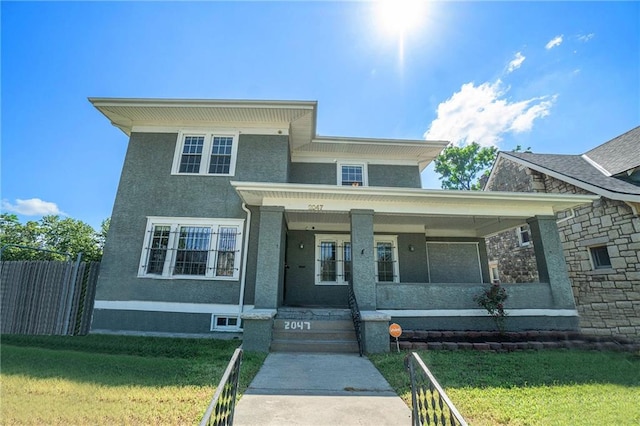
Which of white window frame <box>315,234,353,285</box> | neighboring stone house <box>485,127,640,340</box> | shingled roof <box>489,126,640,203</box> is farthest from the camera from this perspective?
white window frame <box>315,234,353,285</box>

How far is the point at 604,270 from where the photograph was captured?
9.23m

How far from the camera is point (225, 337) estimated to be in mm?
7352

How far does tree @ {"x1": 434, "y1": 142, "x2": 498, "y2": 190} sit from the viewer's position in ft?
84.4

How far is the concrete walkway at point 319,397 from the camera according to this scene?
2.97 metres

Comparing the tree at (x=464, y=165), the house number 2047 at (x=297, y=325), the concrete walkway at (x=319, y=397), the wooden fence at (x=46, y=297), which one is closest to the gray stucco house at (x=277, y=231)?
the house number 2047 at (x=297, y=325)

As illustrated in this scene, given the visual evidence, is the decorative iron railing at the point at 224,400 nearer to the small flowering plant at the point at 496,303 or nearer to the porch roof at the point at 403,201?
the porch roof at the point at 403,201

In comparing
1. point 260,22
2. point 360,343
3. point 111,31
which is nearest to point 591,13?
point 260,22

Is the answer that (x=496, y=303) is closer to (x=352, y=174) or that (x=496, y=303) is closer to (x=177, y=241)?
(x=352, y=174)

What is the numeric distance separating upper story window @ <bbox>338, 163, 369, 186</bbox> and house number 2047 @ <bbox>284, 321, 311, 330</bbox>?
556 cm

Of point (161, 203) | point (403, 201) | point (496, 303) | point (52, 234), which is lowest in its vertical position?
point (496, 303)

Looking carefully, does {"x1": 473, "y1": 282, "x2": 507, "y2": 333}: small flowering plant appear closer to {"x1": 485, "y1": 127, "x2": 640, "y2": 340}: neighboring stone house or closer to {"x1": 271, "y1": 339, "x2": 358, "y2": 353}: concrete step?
{"x1": 271, "y1": 339, "x2": 358, "y2": 353}: concrete step

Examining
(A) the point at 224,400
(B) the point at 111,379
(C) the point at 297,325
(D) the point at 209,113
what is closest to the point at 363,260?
(C) the point at 297,325

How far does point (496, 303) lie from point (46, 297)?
40.4 feet

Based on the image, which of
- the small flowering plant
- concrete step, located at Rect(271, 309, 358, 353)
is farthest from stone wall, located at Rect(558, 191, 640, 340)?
concrete step, located at Rect(271, 309, 358, 353)
